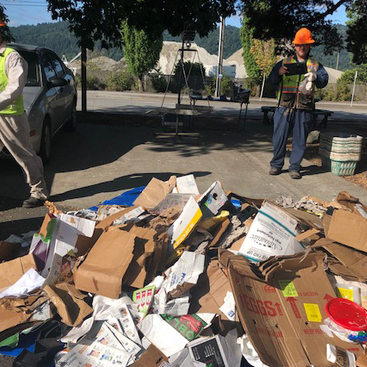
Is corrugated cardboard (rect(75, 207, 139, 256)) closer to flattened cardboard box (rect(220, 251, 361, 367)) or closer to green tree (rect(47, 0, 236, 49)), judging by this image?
flattened cardboard box (rect(220, 251, 361, 367))

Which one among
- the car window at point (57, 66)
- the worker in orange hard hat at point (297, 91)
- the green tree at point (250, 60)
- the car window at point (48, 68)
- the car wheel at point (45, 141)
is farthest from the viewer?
the green tree at point (250, 60)

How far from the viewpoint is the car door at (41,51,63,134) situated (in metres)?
6.41

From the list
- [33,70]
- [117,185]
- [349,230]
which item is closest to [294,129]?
[117,185]

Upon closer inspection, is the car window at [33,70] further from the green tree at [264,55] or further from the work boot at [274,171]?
the green tree at [264,55]

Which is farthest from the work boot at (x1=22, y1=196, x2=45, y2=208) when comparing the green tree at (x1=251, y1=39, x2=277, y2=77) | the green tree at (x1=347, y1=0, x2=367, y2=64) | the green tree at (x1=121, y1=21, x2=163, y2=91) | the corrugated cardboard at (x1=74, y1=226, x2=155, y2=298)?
the green tree at (x1=251, y1=39, x2=277, y2=77)

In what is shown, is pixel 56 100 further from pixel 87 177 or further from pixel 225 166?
pixel 225 166

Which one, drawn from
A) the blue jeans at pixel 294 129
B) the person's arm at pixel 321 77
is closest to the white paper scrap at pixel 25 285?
the blue jeans at pixel 294 129

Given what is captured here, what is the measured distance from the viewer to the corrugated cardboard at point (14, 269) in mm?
2988

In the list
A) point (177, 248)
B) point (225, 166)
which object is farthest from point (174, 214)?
point (225, 166)

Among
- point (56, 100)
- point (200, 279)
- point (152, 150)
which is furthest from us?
point (152, 150)

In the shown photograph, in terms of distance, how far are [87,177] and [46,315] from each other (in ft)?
11.6

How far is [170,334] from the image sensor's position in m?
2.54

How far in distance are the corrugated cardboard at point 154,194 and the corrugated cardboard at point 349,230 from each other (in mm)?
1692

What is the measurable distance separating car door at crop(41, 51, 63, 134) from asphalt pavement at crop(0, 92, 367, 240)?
0.62 metres
